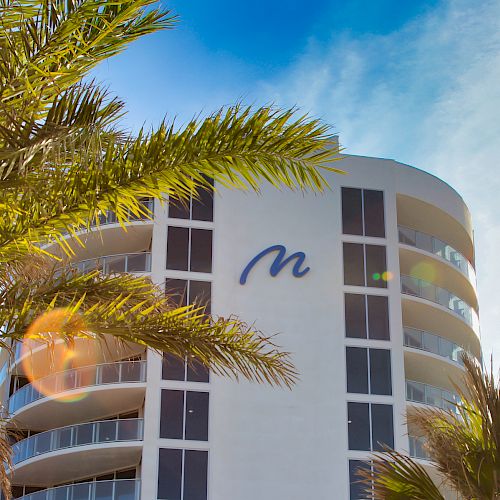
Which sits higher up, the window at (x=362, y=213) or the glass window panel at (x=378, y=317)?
the window at (x=362, y=213)

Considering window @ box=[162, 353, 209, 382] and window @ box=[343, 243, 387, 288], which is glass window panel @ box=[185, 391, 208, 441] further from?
window @ box=[343, 243, 387, 288]

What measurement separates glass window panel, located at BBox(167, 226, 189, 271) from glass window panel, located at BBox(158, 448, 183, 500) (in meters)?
7.13

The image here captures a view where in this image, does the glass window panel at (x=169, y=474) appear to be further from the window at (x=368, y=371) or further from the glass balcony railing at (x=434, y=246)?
the glass balcony railing at (x=434, y=246)

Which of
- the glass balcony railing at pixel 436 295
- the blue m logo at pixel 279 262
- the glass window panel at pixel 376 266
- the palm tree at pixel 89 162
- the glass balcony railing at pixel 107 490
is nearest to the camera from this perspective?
the palm tree at pixel 89 162

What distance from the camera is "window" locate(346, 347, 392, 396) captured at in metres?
41.4

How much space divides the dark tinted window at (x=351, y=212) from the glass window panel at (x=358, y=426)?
728 cm

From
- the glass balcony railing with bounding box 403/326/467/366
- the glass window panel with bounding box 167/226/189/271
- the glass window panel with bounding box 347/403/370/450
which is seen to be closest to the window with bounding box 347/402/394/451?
the glass window panel with bounding box 347/403/370/450

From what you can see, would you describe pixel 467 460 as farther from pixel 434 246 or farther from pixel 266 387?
pixel 434 246

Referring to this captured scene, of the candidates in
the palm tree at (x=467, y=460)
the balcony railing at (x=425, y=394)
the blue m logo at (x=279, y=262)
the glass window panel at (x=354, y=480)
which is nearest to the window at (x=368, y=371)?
the balcony railing at (x=425, y=394)

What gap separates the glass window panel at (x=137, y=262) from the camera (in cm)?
4172

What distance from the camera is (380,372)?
41.7 m

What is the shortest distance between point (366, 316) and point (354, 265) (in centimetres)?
214

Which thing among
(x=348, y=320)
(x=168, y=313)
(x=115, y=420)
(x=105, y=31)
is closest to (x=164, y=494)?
(x=115, y=420)

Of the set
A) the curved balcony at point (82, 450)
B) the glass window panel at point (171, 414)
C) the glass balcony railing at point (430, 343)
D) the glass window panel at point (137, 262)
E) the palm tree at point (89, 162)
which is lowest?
the palm tree at point (89, 162)
